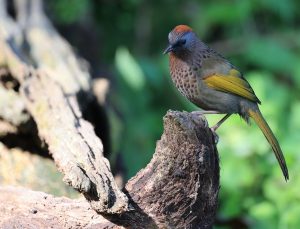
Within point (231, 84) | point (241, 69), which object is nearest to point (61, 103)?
point (231, 84)

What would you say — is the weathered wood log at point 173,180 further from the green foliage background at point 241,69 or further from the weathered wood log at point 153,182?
the green foliage background at point 241,69

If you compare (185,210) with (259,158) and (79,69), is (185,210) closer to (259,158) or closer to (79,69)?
(79,69)

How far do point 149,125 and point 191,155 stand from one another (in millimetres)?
3730

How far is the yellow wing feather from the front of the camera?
166 inches

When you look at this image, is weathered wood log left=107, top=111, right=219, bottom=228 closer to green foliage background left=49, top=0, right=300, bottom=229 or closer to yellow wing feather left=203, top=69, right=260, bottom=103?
yellow wing feather left=203, top=69, right=260, bottom=103

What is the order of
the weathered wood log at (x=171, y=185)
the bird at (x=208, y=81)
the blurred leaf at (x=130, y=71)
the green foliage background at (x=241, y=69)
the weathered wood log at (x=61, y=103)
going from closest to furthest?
the weathered wood log at (x=61, y=103)
the weathered wood log at (x=171, y=185)
the bird at (x=208, y=81)
the green foliage background at (x=241, y=69)
the blurred leaf at (x=130, y=71)

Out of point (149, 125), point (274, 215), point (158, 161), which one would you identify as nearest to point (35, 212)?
point (158, 161)

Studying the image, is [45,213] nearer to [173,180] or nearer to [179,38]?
[173,180]

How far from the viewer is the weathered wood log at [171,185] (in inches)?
125

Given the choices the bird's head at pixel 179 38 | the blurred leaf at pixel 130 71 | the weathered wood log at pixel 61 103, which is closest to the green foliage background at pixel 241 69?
the blurred leaf at pixel 130 71

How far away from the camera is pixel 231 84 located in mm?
4273

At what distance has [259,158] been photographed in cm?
566

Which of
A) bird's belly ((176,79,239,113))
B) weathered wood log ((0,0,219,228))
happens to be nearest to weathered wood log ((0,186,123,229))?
weathered wood log ((0,0,219,228))

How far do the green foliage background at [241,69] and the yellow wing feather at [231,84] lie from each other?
1.01m
